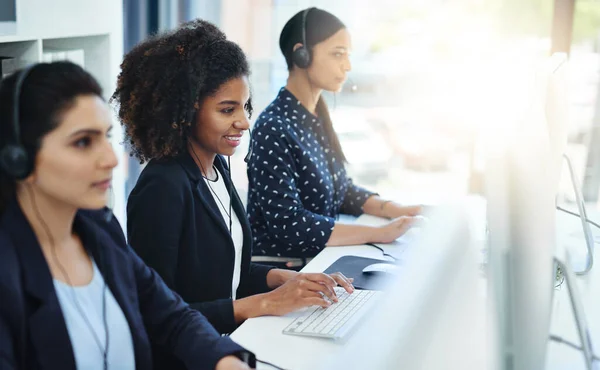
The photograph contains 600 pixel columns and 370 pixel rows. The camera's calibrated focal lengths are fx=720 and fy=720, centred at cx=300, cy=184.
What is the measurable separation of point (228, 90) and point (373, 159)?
2302mm

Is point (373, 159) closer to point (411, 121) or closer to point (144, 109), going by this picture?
point (411, 121)

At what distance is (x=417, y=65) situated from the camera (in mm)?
3506

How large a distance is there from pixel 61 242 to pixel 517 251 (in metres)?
0.66

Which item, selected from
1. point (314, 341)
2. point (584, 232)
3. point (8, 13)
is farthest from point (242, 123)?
point (8, 13)

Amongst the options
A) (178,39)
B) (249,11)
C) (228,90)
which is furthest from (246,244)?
(249,11)

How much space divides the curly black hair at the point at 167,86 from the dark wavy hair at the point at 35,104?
43cm

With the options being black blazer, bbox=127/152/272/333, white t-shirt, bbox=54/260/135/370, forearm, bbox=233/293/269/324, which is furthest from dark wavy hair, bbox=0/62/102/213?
forearm, bbox=233/293/269/324

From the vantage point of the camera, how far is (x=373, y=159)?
12.4 ft

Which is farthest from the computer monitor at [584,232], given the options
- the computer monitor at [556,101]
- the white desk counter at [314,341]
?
the computer monitor at [556,101]

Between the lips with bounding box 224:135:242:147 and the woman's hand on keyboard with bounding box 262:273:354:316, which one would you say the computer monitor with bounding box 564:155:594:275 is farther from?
the lips with bounding box 224:135:242:147

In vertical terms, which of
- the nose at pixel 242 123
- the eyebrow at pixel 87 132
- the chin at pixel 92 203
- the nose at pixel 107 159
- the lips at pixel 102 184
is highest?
the eyebrow at pixel 87 132

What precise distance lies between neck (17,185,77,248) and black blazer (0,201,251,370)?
2cm

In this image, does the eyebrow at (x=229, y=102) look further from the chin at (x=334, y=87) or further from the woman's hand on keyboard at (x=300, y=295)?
the chin at (x=334, y=87)

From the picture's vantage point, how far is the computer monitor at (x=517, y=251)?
687 millimetres
